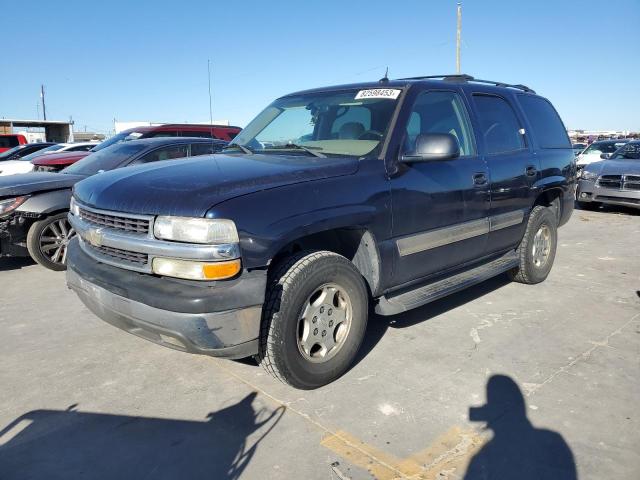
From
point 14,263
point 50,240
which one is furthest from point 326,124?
point 14,263

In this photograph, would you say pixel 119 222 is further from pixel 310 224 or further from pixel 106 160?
pixel 106 160

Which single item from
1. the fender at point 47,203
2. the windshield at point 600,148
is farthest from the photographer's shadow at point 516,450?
the windshield at point 600,148

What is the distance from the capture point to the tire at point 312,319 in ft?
8.94

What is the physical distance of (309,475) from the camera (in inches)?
90.9

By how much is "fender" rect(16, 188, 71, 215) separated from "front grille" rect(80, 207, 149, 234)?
2.86m

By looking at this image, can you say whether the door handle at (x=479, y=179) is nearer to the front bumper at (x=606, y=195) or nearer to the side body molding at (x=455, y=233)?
the side body molding at (x=455, y=233)

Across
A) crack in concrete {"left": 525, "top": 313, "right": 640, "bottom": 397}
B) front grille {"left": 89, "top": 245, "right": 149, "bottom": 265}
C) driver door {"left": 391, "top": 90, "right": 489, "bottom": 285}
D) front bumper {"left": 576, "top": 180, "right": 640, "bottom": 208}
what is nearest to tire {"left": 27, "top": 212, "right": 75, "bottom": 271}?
front grille {"left": 89, "top": 245, "right": 149, "bottom": 265}

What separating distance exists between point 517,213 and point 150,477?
3.77 meters

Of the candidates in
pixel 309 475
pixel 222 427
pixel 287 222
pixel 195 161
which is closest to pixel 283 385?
pixel 222 427

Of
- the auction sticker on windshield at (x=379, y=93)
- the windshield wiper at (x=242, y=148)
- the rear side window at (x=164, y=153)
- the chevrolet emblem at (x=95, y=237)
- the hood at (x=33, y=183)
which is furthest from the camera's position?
the rear side window at (x=164, y=153)

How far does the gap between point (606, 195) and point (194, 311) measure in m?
10.4

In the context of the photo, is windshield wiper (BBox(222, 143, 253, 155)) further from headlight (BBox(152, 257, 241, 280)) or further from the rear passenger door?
the rear passenger door

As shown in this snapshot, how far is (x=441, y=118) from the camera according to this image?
13.0 feet

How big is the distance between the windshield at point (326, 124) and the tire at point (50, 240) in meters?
2.80
